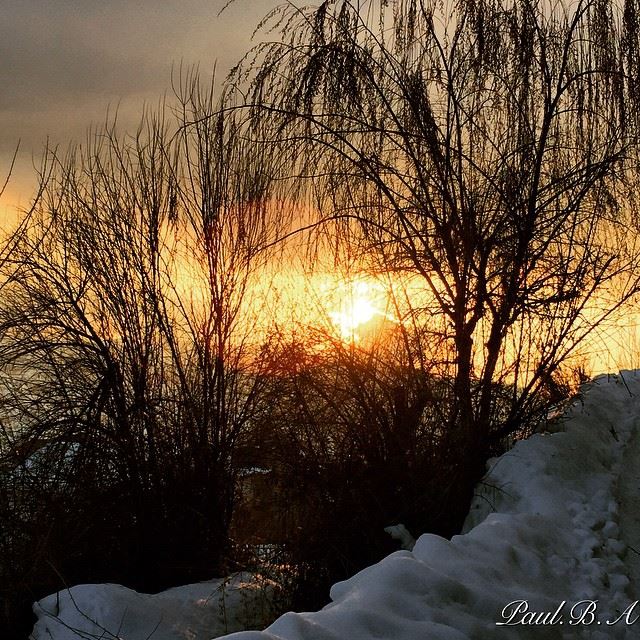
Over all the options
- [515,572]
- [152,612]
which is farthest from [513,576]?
[152,612]

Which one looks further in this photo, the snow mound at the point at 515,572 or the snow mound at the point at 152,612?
the snow mound at the point at 152,612

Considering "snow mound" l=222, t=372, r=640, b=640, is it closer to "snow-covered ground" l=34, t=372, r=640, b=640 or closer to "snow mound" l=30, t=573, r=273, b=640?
"snow-covered ground" l=34, t=372, r=640, b=640

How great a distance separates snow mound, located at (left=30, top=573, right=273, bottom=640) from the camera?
472 cm

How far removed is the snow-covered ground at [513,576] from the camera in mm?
3016

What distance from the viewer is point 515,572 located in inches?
150

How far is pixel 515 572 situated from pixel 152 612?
7.30 feet

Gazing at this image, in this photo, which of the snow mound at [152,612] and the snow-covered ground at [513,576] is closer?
the snow-covered ground at [513,576]

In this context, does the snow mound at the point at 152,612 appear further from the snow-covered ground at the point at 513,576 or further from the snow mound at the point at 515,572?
the snow mound at the point at 515,572

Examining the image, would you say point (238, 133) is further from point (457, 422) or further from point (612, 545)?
point (612, 545)

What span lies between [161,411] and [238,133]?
6.86ft

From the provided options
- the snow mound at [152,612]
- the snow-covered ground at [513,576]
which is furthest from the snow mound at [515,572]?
the snow mound at [152,612]

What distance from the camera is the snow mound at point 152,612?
4.72 meters

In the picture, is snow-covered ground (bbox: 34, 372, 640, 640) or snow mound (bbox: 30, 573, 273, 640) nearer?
snow-covered ground (bbox: 34, 372, 640, 640)

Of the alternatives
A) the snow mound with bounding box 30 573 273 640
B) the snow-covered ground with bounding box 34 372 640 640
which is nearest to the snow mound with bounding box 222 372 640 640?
the snow-covered ground with bounding box 34 372 640 640
